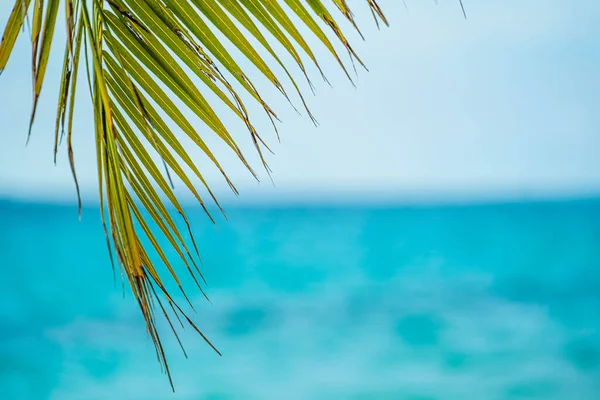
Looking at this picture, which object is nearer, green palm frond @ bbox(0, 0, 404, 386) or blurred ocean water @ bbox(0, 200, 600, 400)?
green palm frond @ bbox(0, 0, 404, 386)

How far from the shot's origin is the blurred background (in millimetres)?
4566

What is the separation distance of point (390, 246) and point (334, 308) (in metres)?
0.96

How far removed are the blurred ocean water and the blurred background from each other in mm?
15

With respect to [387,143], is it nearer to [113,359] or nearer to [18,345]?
[113,359]

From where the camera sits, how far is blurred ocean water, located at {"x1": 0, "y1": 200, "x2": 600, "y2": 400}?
4.40 m

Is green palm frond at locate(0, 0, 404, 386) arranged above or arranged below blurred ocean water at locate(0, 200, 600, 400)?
below

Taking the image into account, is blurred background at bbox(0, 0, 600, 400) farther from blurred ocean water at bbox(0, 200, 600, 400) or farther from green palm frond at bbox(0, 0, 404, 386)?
green palm frond at bbox(0, 0, 404, 386)

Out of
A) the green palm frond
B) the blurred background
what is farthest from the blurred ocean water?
the green palm frond

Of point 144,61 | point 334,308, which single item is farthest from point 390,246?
point 144,61

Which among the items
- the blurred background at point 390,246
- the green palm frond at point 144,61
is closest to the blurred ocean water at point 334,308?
the blurred background at point 390,246

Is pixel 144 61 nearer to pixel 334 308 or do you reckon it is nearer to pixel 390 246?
pixel 334 308

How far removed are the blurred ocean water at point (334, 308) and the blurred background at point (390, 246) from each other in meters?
0.01

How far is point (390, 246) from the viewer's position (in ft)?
19.2

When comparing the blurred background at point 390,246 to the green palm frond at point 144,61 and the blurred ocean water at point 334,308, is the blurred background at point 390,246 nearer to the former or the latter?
the blurred ocean water at point 334,308
